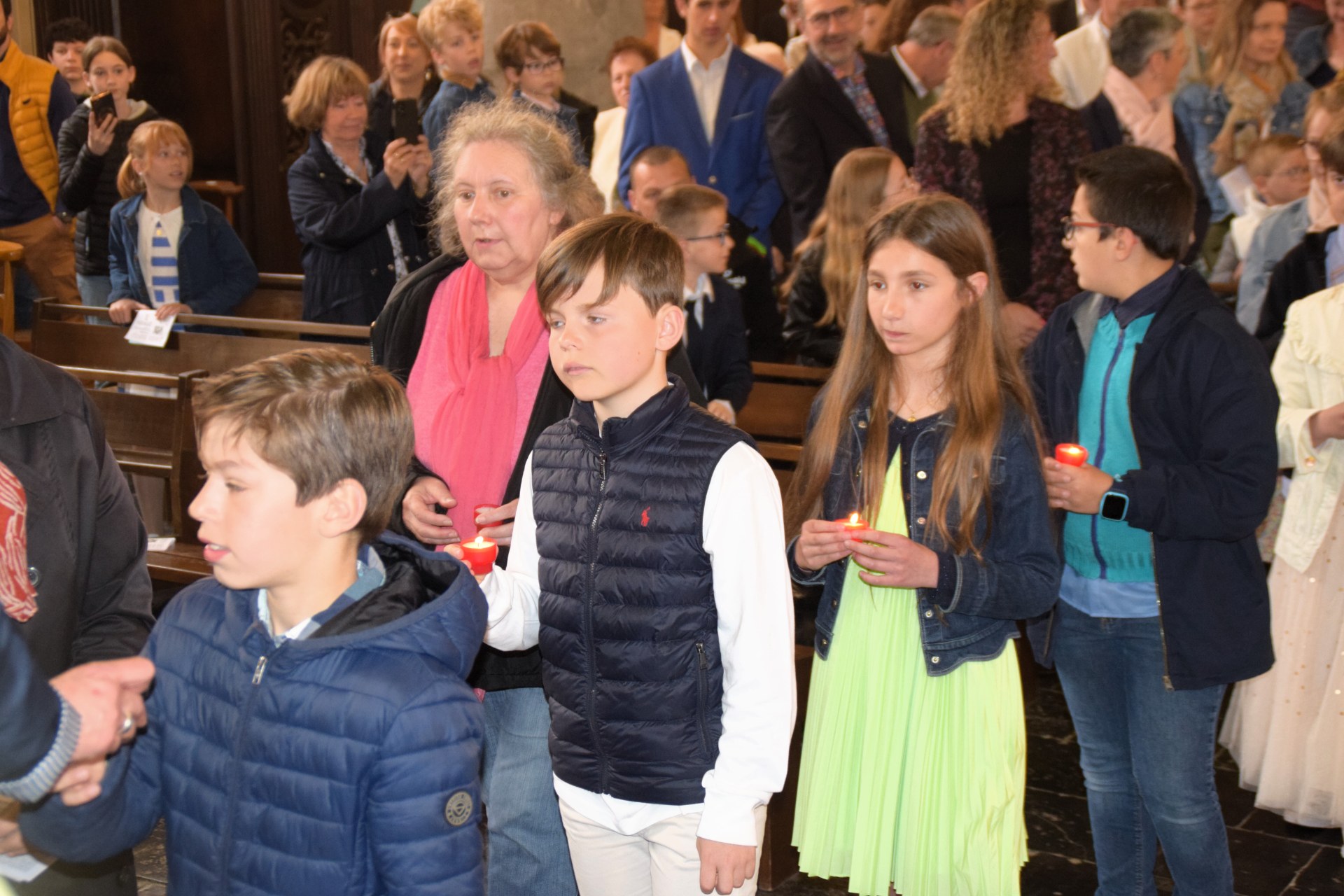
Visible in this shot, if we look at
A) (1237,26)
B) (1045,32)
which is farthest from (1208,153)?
(1045,32)

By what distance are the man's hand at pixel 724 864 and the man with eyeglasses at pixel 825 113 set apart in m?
3.92

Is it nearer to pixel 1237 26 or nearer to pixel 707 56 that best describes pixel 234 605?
pixel 707 56

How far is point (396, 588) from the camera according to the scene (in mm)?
1795

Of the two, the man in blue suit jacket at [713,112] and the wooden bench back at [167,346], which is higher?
the man in blue suit jacket at [713,112]

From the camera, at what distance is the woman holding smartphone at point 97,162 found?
271 inches

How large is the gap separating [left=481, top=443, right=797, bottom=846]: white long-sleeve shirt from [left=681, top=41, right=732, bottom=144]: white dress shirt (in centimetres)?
427

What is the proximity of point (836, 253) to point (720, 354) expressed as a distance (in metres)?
0.58

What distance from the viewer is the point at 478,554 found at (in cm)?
200

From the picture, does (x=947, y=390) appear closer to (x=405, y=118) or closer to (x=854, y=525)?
(x=854, y=525)

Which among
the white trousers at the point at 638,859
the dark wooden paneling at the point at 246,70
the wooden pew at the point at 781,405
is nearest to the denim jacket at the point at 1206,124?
the wooden pew at the point at 781,405

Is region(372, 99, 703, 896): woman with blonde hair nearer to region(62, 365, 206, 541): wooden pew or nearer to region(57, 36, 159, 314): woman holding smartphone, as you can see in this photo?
region(62, 365, 206, 541): wooden pew

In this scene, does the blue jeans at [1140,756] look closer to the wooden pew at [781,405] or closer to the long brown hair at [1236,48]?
the wooden pew at [781,405]

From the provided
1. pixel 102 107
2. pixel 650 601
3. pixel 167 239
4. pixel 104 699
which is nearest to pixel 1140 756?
pixel 650 601

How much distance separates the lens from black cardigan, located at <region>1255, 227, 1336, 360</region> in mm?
3629
